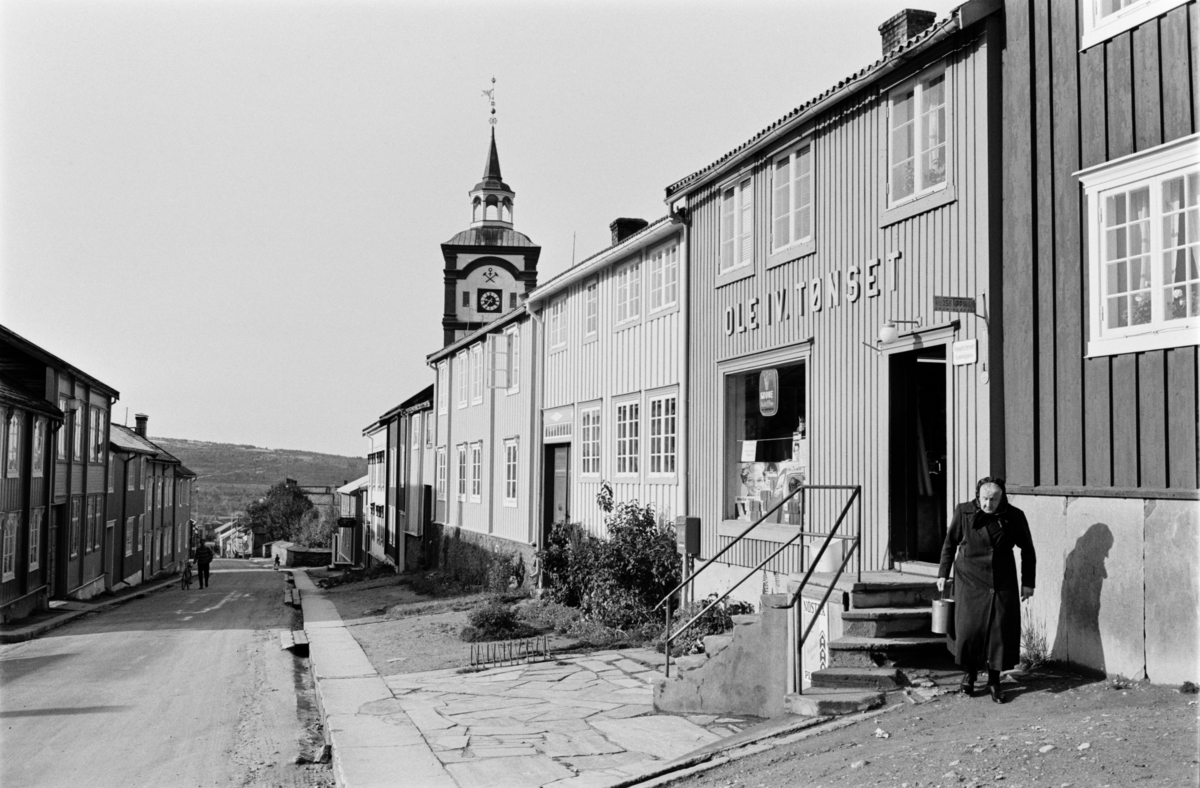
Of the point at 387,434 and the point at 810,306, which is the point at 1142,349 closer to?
the point at 810,306

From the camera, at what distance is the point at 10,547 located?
26781 millimetres

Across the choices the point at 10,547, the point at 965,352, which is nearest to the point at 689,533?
the point at 965,352

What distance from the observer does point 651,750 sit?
28.9 feet

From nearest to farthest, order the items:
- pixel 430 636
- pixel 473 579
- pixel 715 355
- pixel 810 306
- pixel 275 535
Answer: pixel 810 306, pixel 715 355, pixel 430 636, pixel 473 579, pixel 275 535

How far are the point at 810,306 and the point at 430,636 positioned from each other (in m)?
9.16

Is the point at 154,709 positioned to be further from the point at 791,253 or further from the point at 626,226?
the point at 626,226

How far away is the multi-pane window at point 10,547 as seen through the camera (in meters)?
26.0

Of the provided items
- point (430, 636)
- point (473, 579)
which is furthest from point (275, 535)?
point (430, 636)

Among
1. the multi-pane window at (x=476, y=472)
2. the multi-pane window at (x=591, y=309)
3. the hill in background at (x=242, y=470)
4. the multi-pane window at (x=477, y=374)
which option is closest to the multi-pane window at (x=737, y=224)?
the multi-pane window at (x=591, y=309)

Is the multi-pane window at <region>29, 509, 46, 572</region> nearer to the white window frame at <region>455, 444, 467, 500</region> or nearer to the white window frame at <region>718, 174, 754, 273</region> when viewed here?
the white window frame at <region>455, 444, 467, 500</region>

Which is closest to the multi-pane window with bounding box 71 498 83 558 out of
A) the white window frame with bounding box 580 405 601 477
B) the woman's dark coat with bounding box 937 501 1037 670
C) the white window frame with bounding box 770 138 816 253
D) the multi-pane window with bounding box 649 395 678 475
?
the white window frame with bounding box 580 405 601 477

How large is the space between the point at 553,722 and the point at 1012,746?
16.4ft

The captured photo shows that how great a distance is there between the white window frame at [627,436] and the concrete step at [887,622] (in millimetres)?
8600

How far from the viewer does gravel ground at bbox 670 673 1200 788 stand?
5867mm
